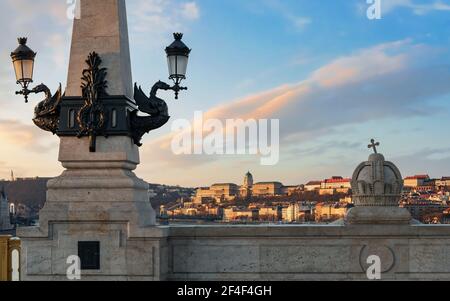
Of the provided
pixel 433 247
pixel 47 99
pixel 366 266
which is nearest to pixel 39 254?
pixel 47 99

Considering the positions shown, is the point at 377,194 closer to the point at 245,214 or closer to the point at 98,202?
the point at 98,202

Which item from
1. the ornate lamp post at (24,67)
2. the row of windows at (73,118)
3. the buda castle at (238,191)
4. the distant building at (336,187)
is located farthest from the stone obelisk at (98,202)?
the distant building at (336,187)

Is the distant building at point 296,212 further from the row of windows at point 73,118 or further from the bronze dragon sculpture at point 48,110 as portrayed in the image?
the row of windows at point 73,118

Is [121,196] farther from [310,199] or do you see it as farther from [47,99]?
[310,199]

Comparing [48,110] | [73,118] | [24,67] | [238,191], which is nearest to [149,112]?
[73,118]

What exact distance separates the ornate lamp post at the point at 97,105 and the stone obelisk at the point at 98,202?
0.27ft

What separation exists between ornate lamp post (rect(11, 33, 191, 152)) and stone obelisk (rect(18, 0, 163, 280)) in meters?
0.08

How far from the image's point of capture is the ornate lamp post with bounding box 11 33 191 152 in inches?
511

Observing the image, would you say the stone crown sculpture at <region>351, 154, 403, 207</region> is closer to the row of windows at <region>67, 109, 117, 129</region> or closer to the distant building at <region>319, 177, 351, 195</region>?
the row of windows at <region>67, 109, 117, 129</region>

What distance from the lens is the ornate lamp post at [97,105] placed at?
42.6ft

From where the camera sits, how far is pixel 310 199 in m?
95.6

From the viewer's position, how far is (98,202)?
12.7 m

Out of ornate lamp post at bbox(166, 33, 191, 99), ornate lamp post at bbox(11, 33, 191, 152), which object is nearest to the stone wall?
ornate lamp post at bbox(11, 33, 191, 152)

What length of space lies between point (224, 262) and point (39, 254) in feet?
9.75
